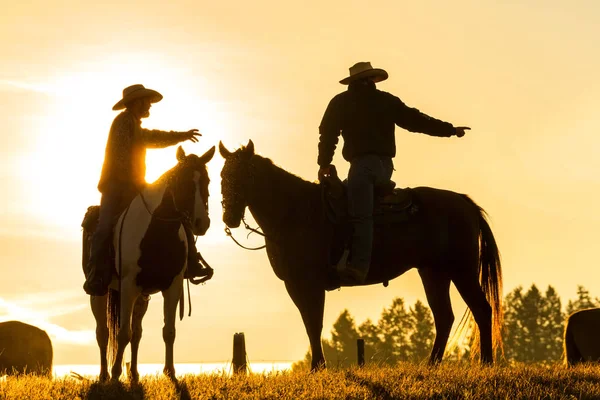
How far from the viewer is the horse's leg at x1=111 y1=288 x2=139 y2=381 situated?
44.5ft

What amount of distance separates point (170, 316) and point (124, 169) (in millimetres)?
2287

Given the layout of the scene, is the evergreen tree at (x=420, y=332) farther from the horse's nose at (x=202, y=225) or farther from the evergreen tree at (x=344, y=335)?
the horse's nose at (x=202, y=225)

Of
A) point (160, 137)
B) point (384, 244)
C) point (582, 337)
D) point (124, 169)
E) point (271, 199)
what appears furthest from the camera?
point (582, 337)

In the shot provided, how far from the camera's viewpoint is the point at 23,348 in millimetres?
22906

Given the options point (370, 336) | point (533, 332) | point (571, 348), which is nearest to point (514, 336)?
point (533, 332)

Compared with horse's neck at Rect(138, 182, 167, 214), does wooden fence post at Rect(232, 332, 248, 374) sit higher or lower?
lower

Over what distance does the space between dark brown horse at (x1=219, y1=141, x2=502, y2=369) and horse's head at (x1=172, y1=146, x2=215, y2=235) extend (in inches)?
55.6

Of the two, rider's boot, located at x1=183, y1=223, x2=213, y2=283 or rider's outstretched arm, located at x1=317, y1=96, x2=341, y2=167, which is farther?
rider's outstretched arm, located at x1=317, y1=96, x2=341, y2=167

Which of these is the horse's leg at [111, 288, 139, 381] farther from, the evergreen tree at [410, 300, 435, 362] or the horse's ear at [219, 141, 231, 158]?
the evergreen tree at [410, 300, 435, 362]

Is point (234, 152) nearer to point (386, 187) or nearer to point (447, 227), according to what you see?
point (386, 187)

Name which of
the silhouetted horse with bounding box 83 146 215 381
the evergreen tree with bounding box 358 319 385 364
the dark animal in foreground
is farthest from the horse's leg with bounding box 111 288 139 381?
the evergreen tree with bounding box 358 319 385 364

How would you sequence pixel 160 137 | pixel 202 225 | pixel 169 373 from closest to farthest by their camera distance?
1. pixel 202 225
2. pixel 169 373
3. pixel 160 137

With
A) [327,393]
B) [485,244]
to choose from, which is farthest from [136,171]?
[485,244]

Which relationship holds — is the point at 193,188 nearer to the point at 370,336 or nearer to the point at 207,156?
the point at 207,156
